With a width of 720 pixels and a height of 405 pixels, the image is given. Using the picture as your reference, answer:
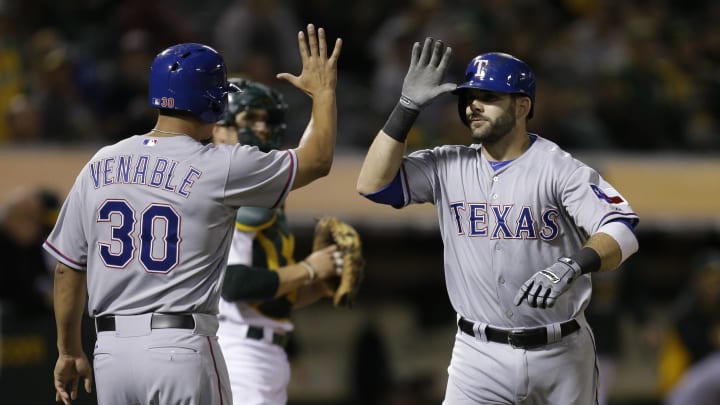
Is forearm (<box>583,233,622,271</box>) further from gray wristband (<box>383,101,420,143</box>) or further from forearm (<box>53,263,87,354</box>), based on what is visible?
forearm (<box>53,263,87,354</box>)

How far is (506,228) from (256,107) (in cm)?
134

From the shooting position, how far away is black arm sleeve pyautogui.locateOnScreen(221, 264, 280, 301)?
487cm

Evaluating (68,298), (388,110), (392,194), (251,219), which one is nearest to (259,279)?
(251,219)

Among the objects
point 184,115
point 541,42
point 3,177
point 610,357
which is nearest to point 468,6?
point 541,42

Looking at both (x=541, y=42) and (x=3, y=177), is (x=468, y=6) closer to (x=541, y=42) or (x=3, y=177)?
(x=541, y=42)

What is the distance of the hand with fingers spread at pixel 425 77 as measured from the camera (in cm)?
438

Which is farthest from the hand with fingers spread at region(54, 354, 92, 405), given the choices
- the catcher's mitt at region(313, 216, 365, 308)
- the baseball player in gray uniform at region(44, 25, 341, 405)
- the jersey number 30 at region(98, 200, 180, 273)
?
the catcher's mitt at region(313, 216, 365, 308)

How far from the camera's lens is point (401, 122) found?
441 centimetres

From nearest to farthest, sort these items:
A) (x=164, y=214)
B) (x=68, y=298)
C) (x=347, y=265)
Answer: (x=164, y=214) → (x=68, y=298) → (x=347, y=265)

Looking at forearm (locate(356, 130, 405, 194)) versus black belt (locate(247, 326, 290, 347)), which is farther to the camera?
black belt (locate(247, 326, 290, 347))

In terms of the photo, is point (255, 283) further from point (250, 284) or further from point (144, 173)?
point (144, 173)

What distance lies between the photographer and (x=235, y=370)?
500 centimetres

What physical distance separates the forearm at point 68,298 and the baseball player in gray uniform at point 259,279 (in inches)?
30.6

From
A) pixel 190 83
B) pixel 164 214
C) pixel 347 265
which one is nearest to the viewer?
pixel 164 214
